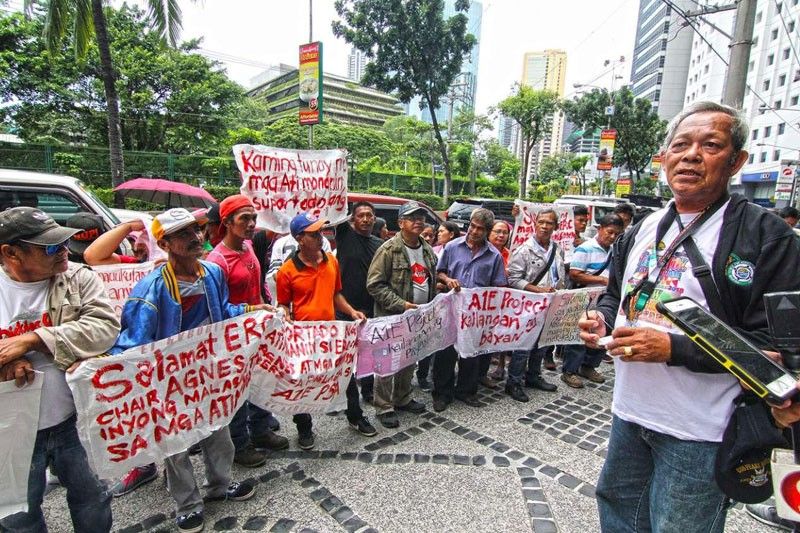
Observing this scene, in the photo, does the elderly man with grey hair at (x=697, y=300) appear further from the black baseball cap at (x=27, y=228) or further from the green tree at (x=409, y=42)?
the green tree at (x=409, y=42)

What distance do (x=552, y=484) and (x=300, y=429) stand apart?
195 cm

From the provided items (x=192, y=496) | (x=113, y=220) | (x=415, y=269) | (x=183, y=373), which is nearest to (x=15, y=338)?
(x=183, y=373)

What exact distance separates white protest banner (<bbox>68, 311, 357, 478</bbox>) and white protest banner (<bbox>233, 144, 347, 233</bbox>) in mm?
1286

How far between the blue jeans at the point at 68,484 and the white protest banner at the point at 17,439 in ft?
0.17

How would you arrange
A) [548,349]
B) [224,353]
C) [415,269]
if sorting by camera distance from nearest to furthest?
[224,353]
[415,269]
[548,349]

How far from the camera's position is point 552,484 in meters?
3.10

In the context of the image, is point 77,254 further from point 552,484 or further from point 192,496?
point 552,484

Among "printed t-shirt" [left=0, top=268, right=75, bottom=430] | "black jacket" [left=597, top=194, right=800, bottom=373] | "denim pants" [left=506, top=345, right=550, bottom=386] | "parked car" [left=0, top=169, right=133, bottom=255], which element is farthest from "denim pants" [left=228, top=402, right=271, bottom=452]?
"black jacket" [left=597, top=194, right=800, bottom=373]

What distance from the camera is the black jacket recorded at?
1.40 meters

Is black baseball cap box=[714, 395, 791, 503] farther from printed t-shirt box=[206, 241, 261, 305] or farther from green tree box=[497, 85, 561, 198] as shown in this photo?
green tree box=[497, 85, 561, 198]

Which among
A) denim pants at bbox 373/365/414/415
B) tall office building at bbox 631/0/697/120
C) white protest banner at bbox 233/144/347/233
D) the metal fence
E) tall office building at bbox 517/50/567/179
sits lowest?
denim pants at bbox 373/365/414/415

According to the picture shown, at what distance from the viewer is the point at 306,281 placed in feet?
11.3

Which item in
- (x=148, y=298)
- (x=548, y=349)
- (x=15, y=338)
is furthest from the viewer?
(x=548, y=349)

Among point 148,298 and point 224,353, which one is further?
point 224,353
